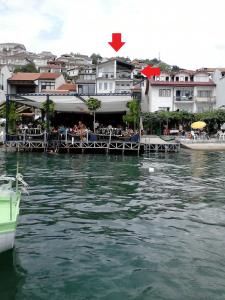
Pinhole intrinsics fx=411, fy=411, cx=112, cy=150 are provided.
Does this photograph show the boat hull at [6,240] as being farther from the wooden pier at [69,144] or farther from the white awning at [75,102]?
the white awning at [75,102]

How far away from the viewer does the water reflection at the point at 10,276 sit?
25.5ft

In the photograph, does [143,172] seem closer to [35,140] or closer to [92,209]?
[92,209]

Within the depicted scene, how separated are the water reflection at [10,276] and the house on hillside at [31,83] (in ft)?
204

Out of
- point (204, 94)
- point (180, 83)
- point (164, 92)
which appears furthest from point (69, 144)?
point (204, 94)

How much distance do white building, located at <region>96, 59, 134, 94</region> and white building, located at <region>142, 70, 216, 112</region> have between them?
36.0ft

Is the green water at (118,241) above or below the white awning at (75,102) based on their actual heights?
below

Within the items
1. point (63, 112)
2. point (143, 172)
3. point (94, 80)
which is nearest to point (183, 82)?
point (94, 80)

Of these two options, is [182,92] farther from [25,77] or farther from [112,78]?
[25,77]

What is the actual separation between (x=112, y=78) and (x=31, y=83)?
1778 centimetres

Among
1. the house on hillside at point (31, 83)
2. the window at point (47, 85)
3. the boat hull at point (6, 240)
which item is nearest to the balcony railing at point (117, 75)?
the house on hillside at point (31, 83)

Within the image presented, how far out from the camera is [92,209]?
48.2 feet

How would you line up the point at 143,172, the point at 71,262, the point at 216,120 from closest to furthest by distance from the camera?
the point at 71,262 < the point at 143,172 < the point at 216,120

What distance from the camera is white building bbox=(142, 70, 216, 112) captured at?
69688 millimetres

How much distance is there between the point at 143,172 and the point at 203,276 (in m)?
15.9
